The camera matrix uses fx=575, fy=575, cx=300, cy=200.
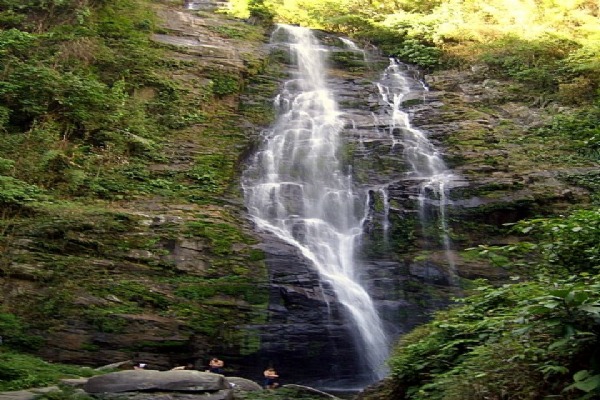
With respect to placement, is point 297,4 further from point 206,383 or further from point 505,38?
point 206,383

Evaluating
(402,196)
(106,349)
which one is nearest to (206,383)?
(106,349)

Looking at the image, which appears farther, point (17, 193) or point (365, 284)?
point (365, 284)

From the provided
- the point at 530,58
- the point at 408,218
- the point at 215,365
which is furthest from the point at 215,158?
the point at 530,58

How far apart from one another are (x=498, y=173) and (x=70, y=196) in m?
10.7

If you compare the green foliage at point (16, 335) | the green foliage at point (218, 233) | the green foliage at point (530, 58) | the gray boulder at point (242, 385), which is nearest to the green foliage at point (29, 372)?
the green foliage at point (16, 335)

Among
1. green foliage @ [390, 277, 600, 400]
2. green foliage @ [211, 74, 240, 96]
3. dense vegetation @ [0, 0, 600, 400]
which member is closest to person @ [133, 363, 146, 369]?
dense vegetation @ [0, 0, 600, 400]

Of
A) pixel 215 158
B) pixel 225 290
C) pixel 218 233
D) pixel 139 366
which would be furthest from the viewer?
pixel 215 158

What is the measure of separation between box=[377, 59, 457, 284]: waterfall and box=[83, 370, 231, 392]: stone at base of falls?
261 inches

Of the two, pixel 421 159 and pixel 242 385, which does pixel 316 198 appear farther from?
pixel 242 385

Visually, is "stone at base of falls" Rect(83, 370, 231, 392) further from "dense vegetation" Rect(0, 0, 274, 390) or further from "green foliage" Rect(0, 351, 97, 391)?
"dense vegetation" Rect(0, 0, 274, 390)

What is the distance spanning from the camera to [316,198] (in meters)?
15.0

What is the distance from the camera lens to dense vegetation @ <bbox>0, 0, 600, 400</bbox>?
180 inches

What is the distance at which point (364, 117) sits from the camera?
18531mm

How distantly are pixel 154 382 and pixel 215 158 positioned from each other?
8.91 meters
